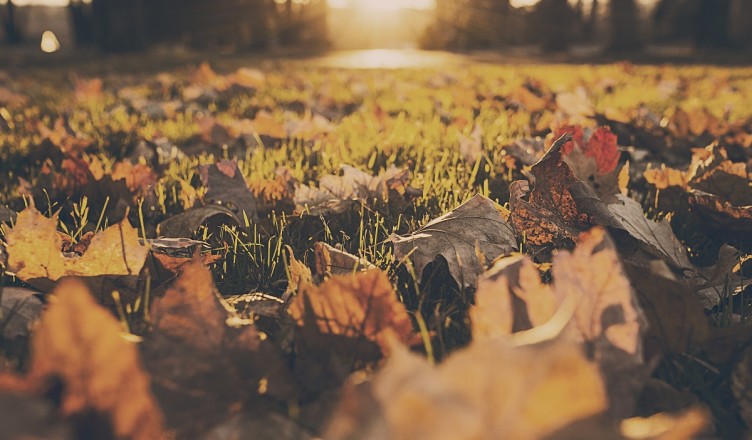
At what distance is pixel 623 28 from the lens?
52.9 ft

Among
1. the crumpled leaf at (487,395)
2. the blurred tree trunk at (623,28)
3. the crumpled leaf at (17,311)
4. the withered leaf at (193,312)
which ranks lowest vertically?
the crumpled leaf at (17,311)

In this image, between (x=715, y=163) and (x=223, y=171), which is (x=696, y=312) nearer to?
(x=715, y=163)

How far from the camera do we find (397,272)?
1228 millimetres

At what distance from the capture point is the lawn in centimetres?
47

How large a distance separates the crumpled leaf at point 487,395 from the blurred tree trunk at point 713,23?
19.0 m

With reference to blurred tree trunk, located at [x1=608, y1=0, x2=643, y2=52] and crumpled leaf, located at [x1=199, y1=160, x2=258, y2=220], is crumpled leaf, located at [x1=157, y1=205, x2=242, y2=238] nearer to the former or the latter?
crumpled leaf, located at [x1=199, y1=160, x2=258, y2=220]

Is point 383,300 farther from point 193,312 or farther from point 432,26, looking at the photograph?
point 432,26

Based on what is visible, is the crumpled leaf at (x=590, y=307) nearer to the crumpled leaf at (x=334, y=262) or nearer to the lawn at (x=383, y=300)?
the lawn at (x=383, y=300)

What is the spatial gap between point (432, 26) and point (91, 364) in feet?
92.4

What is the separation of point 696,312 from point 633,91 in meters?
4.62

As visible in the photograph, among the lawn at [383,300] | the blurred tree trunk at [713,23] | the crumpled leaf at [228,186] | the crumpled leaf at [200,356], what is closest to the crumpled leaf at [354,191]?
the lawn at [383,300]

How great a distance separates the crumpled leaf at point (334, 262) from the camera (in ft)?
3.60

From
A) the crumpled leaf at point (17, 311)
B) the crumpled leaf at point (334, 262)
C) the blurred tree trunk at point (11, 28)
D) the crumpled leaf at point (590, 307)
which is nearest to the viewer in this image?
the crumpled leaf at point (590, 307)

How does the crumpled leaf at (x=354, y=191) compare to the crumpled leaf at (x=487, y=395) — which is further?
the crumpled leaf at (x=354, y=191)
